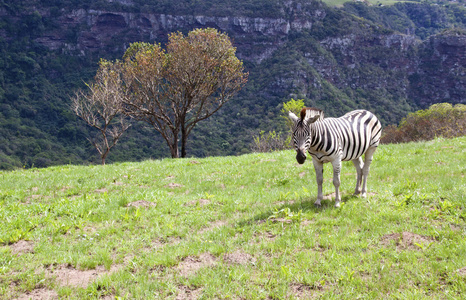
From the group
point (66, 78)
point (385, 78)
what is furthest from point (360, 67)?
point (66, 78)

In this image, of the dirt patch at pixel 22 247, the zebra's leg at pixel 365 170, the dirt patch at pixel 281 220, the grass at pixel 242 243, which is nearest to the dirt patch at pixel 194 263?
the grass at pixel 242 243

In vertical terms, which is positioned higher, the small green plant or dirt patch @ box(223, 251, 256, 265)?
the small green plant

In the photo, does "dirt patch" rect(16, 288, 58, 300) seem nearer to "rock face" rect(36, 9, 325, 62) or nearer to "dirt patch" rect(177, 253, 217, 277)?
"dirt patch" rect(177, 253, 217, 277)

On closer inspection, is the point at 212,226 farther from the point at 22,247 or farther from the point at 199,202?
the point at 22,247

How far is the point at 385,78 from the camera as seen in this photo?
6407 inches

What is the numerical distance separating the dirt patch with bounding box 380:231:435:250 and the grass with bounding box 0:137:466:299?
0.11ft

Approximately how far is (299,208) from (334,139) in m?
2.08

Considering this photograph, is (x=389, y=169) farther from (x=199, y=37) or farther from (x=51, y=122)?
(x=51, y=122)

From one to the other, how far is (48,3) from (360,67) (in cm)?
17348

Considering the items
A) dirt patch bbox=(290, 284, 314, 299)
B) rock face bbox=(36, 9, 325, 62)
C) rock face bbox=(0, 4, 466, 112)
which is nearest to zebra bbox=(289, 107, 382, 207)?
dirt patch bbox=(290, 284, 314, 299)

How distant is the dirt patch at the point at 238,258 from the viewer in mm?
5759

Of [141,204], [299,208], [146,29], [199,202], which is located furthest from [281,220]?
[146,29]

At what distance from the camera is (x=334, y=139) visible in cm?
775

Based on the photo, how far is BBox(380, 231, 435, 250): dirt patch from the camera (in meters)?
5.73
